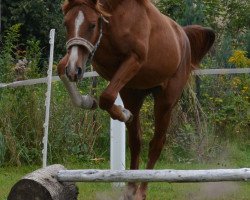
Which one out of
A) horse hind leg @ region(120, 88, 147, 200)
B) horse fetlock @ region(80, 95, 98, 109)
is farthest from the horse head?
horse hind leg @ region(120, 88, 147, 200)

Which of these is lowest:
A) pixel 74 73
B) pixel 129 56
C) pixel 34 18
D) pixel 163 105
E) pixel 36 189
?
pixel 36 189

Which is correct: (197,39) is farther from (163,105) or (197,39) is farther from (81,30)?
(81,30)

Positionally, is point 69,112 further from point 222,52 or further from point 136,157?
point 222,52

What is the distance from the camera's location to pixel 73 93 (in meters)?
5.54

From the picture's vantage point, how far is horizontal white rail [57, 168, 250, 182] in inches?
204

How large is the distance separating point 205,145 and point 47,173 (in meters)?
4.77

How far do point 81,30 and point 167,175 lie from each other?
1178 millimetres

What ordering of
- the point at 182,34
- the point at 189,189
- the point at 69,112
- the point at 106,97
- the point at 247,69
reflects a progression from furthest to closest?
the point at 247,69 → the point at 69,112 → the point at 189,189 → the point at 182,34 → the point at 106,97

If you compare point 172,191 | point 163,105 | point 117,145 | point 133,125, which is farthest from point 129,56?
point 172,191

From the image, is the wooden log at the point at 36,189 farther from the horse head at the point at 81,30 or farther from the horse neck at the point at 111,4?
the horse neck at the point at 111,4

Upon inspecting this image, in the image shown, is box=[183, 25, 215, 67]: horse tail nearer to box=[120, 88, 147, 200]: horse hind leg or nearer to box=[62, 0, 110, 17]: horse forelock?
box=[120, 88, 147, 200]: horse hind leg

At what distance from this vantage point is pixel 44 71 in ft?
40.4

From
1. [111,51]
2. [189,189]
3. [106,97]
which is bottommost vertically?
[189,189]

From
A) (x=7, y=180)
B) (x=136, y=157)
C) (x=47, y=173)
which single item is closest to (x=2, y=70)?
(x=7, y=180)
